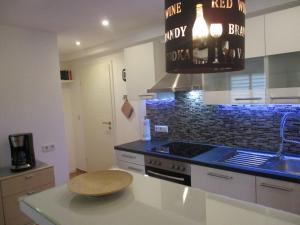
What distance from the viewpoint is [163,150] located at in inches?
108

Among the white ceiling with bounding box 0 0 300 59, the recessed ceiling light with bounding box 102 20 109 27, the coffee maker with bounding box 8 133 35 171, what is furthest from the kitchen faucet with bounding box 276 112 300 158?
the coffee maker with bounding box 8 133 35 171

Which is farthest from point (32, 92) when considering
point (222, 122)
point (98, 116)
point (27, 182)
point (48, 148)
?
point (222, 122)

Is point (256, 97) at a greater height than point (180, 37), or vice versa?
point (180, 37)

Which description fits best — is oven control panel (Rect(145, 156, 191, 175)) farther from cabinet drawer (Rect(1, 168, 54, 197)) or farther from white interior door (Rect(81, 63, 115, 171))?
white interior door (Rect(81, 63, 115, 171))

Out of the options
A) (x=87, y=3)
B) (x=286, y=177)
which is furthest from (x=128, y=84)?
(x=286, y=177)

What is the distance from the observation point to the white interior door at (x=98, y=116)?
4121 millimetres

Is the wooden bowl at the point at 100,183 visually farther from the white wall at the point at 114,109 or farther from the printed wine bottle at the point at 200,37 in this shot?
the white wall at the point at 114,109

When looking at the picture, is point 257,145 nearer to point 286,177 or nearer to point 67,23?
point 286,177

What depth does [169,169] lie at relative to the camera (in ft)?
8.35

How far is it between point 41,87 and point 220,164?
7.41 ft

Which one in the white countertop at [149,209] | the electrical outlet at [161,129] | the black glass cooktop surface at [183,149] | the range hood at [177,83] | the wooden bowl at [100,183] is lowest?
the black glass cooktop surface at [183,149]

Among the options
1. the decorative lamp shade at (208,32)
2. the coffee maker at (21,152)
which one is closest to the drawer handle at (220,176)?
the decorative lamp shade at (208,32)

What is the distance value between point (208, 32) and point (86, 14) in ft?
6.31

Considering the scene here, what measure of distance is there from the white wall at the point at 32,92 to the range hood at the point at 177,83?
131 centimetres
